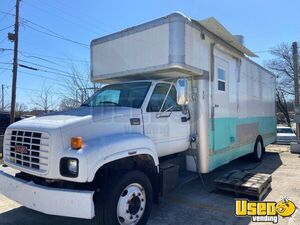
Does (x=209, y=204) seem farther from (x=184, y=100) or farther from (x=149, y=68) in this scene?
(x=149, y=68)

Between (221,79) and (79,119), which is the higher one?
(221,79)

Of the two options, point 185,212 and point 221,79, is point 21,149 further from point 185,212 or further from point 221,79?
point 221,79

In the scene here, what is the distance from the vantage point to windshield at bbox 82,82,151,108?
5038 mm

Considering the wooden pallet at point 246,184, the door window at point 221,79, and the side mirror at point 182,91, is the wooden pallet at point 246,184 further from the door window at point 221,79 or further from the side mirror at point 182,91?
the side mirror at point 182,91

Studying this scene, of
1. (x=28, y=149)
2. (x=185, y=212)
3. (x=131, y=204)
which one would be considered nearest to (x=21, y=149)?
(x=28, y=149)

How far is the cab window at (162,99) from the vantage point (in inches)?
201

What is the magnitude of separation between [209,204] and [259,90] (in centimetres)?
577

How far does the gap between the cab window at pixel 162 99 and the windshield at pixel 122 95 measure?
0.17m

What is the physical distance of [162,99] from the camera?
5.32 meters

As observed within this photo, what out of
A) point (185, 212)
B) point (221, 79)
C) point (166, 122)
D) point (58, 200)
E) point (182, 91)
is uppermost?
point (221, 79)

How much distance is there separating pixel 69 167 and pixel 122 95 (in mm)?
1971

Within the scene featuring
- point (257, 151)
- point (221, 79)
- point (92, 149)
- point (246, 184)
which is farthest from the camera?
point (257, 151)

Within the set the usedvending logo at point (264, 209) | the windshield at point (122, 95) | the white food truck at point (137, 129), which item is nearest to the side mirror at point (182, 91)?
the white food truck at point (137, 129)

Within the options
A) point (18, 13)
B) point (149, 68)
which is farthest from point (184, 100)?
point (18, 13)
